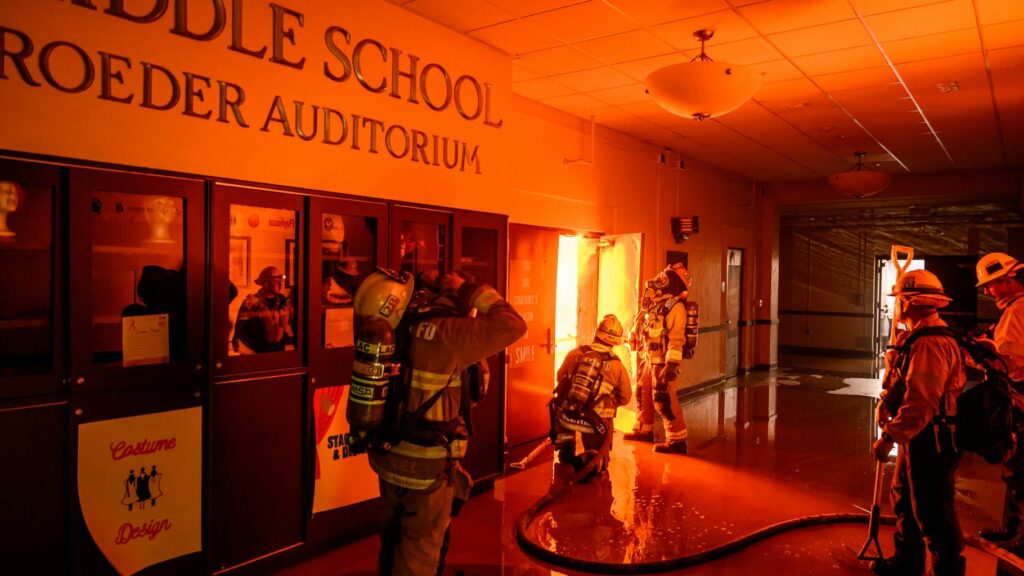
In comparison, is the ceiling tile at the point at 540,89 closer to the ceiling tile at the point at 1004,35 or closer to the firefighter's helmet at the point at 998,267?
the ceiling tile at the point at 1004,35

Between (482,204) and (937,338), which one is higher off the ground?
(482,204)

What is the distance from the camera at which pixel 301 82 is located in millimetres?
3881

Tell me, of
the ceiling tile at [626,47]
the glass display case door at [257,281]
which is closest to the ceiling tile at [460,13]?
the ceiling tile at [626,47]

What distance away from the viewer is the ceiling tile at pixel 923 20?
14.4ft

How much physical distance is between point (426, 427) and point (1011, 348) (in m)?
4.31

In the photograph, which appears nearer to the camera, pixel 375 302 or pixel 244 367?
pixel 375 302

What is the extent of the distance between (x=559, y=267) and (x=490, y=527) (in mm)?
3840

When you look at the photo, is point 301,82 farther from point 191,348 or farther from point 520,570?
point 520,570

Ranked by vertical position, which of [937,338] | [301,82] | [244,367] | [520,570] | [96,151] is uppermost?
[301,82]

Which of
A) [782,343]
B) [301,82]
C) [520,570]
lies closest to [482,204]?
[301,82]

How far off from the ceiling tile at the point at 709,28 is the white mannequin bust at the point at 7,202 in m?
4.21

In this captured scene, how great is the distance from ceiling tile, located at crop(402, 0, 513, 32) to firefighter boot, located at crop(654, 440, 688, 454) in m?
4.45

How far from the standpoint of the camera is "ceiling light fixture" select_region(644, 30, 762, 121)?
13.5 feet

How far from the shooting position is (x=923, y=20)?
4.59 metres
